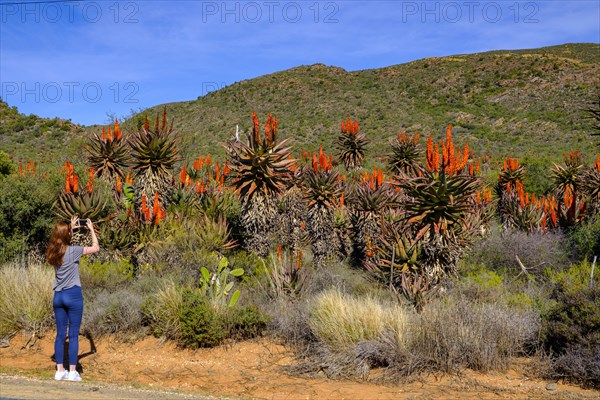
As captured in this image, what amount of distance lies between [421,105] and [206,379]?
54.3m

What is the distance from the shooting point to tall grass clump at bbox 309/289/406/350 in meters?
8.45

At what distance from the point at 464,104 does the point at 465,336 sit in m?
53.3

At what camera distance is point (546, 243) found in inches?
580

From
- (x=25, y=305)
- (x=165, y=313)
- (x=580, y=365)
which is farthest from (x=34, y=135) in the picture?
(x=580, y=365)

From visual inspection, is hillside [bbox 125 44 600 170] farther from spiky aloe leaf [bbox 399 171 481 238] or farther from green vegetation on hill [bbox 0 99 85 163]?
spiky aloe leaf [bbox 399 171 481 238]

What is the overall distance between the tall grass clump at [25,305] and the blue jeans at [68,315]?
286 cm

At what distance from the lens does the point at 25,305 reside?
32.7ft

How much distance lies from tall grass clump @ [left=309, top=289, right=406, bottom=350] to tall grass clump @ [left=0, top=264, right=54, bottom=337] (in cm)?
476

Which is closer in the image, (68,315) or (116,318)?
(68,315)

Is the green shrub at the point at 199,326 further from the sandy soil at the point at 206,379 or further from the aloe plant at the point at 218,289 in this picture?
the aloe plant at the point at 218,289

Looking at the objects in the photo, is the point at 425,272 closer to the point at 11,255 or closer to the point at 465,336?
the point at 465,336

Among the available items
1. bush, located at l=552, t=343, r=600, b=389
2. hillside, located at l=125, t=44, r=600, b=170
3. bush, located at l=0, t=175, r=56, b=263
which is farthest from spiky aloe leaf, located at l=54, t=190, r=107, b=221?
hillside, located at l=125, t=44, r=600, b=170

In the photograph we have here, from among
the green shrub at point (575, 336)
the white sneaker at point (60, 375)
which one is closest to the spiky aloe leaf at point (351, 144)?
the green shrub at point (575, 336)

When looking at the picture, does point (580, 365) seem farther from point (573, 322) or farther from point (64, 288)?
point (64, 288)
